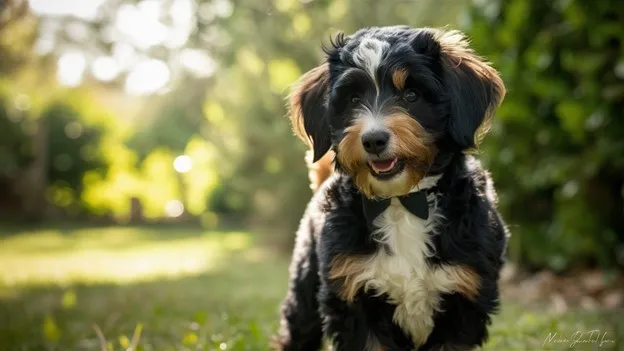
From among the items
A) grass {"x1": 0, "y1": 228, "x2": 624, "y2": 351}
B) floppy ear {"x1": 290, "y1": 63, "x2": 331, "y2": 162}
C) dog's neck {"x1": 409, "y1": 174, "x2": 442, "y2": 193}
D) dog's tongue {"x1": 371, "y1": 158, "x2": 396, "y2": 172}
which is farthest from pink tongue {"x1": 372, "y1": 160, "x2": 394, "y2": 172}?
grass {"x1": 0, "y1": 228, "x2": 624, "y2": 351}

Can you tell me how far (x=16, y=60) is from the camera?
18516 mm

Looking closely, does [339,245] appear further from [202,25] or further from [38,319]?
[202,25]

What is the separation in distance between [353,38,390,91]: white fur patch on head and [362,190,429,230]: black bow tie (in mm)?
572

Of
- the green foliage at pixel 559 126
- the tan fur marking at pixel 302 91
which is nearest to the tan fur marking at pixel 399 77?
the tan fur marking at pixel 302 91

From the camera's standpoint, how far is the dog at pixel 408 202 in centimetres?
351

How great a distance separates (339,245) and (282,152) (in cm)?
990

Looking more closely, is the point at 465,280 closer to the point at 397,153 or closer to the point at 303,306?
the point at 397,153

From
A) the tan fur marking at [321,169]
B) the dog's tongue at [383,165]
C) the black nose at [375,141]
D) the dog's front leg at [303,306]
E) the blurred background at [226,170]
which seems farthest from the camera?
Answer: the blurred background at [226,170]

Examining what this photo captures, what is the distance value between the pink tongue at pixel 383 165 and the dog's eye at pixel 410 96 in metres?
0.32

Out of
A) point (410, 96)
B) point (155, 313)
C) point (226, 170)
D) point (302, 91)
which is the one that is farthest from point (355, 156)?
point (226, 170)

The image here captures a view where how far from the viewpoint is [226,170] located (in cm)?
1452

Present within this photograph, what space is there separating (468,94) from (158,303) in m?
5.15

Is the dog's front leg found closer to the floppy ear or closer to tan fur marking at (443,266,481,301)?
the floppy ear

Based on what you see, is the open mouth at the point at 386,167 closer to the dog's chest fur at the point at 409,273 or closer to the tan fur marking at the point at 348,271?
the dog's chest fur at the point at 409,273
